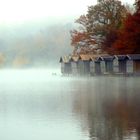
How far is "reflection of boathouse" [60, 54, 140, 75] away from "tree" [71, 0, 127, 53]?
4452 millimetres

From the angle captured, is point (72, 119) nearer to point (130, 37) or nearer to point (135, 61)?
point (135, 61)

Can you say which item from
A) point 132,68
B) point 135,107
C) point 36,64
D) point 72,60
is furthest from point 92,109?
point 36,64

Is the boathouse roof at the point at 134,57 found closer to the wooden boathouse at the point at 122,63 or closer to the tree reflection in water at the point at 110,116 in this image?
the wooden boathouse at the point at 122,63

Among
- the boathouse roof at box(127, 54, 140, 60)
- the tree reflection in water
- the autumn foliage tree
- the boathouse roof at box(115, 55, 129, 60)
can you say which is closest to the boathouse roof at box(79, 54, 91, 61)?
the autumn foliage tree

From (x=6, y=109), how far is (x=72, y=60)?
46168 millimetres

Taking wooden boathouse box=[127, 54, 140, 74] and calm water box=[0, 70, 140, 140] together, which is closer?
calm water box=[0, 70, 140, 140]

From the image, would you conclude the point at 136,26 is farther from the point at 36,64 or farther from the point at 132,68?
the point at 36,64

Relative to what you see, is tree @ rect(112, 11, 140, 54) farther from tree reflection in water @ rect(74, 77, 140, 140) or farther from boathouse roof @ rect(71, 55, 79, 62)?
tree reflection in water @ rect(74, 77, 140, 140)

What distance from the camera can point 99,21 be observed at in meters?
76.1

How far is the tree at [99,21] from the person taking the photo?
7500cm

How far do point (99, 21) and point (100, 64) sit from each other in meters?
12.5

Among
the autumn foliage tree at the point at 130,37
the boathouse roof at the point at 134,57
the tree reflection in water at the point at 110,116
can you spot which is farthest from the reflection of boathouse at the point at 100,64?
the tree reflection in water at the point at 110,116

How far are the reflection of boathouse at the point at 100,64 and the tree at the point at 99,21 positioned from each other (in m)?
4.45

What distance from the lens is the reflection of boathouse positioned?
6038cm
